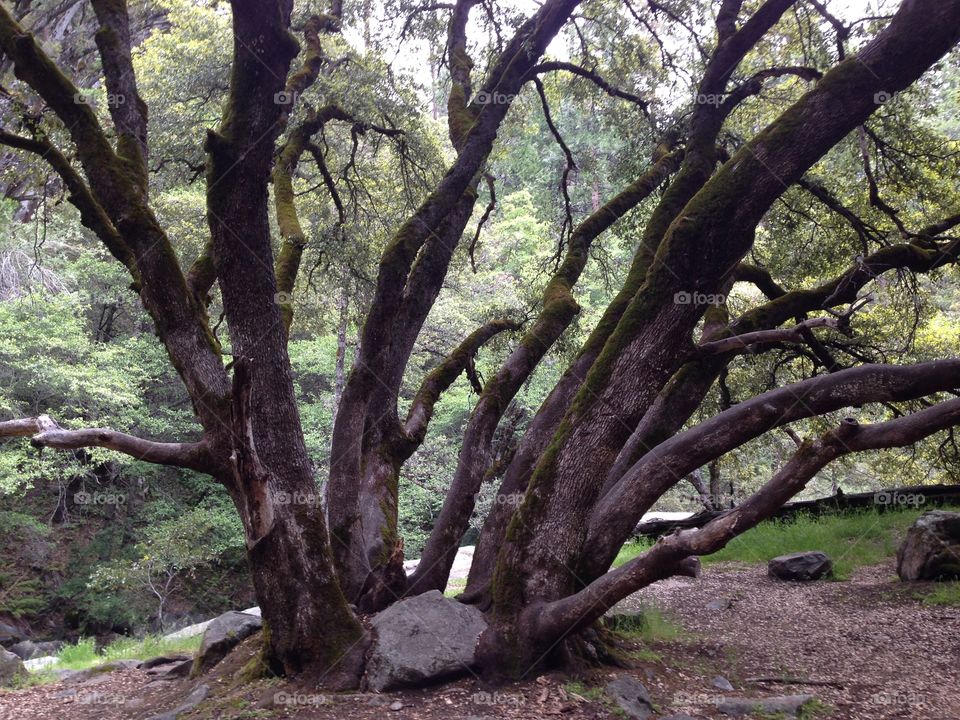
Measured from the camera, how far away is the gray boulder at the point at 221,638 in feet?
20.4

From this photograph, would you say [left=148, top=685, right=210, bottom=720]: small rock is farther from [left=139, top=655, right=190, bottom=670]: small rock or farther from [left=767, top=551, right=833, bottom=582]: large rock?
[left=767, top=551, right=833, bottom=582]: large rock

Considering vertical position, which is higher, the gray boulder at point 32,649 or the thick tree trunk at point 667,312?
the thick tree trunk at point 667,312

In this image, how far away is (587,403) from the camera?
5.18 meters

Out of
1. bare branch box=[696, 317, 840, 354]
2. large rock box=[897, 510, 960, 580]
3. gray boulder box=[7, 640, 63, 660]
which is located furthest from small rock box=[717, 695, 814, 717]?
gray boulder box=[7, 640, 63, 660]

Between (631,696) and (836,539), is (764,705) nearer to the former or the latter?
(631,696)

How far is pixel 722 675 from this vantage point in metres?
5.23

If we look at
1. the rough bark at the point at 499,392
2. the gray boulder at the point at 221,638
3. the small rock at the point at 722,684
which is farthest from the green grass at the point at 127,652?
the small rock at the point at 722,684

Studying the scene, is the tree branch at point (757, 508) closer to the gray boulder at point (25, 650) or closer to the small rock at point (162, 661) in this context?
the small rock at point (162, 661)

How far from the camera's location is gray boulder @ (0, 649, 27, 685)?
743 centimetres

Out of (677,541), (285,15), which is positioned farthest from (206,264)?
(677,541)

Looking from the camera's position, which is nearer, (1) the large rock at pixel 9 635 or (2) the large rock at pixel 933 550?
(2) the large rock at pixel 933 550

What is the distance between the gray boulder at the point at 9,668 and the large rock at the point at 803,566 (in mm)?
8863

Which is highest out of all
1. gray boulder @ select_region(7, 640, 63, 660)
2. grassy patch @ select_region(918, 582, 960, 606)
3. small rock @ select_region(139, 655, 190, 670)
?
grassy patch @ select_region(918, 582, 960, 606)

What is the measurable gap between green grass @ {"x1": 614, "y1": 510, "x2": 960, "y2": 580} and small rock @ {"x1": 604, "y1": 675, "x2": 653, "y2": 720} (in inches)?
189
